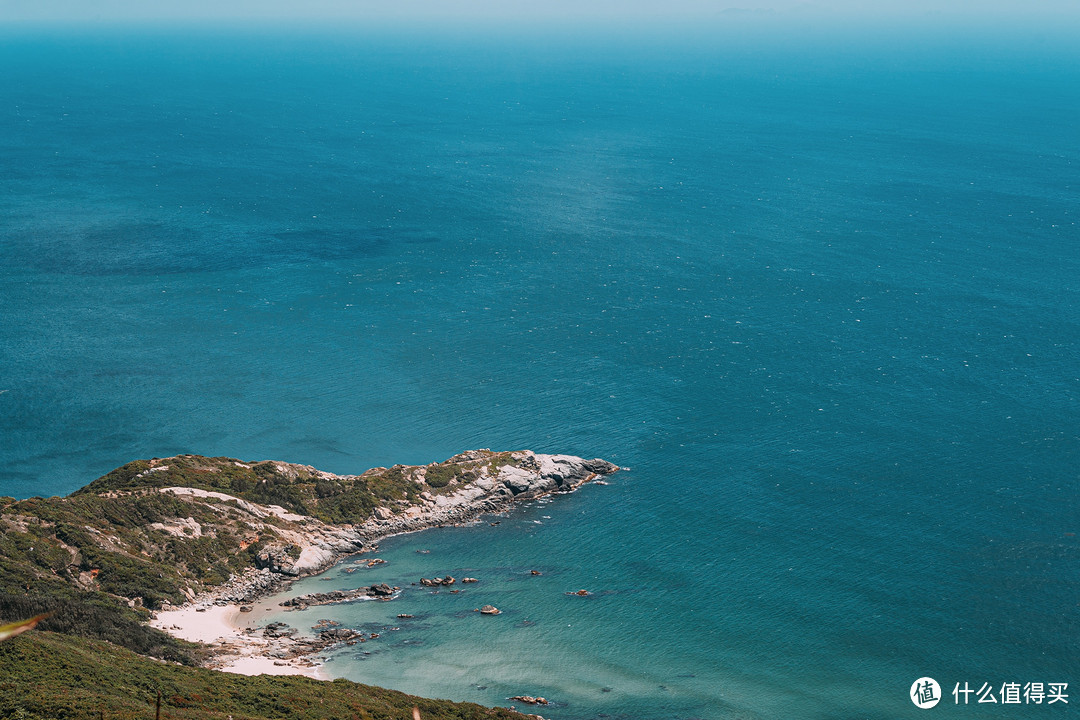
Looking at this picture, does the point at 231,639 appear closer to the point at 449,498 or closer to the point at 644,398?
the point at 449,498

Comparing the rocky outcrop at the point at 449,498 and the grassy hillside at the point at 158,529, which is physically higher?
the grassy hillside at the point at 158,529

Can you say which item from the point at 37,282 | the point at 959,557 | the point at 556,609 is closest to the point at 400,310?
the point at 37,282

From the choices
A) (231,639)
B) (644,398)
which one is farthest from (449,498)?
(644,398)

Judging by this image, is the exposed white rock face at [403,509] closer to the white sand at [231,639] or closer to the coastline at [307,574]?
the coastline at [307,574]

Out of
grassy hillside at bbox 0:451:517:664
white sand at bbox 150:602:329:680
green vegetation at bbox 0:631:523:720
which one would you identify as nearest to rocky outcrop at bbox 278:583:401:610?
white sand at bbox 150:602:329:680

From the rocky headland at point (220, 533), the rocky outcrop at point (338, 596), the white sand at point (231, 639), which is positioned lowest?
the rocky outcrop at point (338, 596)

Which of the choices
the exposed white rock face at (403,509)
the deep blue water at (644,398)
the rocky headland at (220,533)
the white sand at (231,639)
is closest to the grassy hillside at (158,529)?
the rocky headland at (220,533)

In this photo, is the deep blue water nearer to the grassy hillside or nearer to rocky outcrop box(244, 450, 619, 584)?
rocky outcrop box(244, 450, 619, 584)
